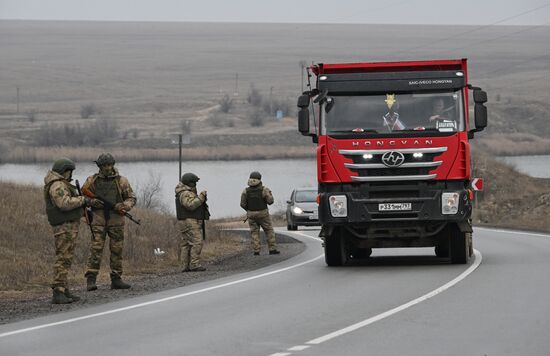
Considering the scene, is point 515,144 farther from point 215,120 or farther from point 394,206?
point 394,206

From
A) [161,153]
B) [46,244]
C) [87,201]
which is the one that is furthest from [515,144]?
[87,201]

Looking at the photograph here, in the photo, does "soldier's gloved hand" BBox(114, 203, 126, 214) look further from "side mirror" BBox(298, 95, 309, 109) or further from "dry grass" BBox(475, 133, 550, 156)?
"dry grass" BBox(475, 133, 550, 156)

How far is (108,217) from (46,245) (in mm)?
8072

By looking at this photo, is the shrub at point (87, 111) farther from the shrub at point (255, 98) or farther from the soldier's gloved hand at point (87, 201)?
the soldier's gloved hand at point (87, 201)

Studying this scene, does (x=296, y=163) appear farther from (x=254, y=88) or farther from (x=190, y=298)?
(x=190, y=298)

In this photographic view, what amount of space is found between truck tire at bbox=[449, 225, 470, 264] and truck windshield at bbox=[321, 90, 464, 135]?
72.2 inches

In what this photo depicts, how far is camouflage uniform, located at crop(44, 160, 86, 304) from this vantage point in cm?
1734

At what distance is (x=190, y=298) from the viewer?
17281 millimetres

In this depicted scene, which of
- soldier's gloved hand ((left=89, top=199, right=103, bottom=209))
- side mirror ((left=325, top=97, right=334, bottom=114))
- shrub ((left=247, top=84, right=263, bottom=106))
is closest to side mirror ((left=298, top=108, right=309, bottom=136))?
side mirror ((left=325, top=97, right=334, bottom=114))

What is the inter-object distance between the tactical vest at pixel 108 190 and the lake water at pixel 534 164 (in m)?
65.2

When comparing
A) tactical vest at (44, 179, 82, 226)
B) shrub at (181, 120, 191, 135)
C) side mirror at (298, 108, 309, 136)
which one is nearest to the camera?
tactical vest at (44, 179, 82, 226)

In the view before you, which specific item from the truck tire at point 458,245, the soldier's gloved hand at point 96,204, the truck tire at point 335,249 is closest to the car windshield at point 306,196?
the truck tire at point 335,249

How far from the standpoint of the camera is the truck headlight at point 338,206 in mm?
21156

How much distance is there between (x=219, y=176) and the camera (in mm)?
92250
